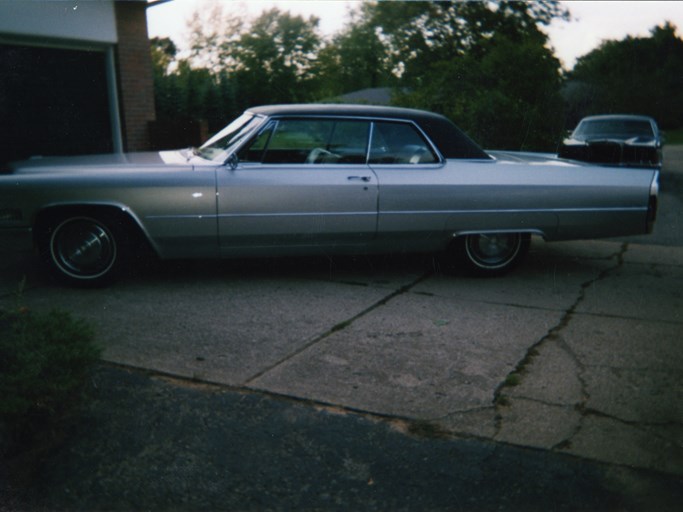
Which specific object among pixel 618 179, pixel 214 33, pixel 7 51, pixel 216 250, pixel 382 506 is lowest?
pixel 382 506

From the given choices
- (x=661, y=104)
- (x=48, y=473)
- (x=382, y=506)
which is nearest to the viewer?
(x=382, y=506)

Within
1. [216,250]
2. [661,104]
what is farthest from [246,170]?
[661,104]

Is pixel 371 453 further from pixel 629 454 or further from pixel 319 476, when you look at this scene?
pixel 629 454

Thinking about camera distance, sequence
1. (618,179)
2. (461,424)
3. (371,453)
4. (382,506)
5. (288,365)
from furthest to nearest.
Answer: (618,179) < (288,365) < (461,424) < (371,453) < (382,506)

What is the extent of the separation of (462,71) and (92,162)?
473 inches

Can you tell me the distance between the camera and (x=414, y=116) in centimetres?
594

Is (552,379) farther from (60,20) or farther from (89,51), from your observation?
(89,51)

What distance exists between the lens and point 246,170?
216 inches

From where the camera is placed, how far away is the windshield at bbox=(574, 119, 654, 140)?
13.4 m

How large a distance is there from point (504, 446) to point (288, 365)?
1397mm

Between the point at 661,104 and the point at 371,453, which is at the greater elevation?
the point at 661,104

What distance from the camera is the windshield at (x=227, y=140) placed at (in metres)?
5.62

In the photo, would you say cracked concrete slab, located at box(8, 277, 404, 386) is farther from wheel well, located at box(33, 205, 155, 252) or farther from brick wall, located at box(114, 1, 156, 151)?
brick wall, located at box(114, 1, 156, 151)

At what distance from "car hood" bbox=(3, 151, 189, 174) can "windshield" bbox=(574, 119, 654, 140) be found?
9.99 m
